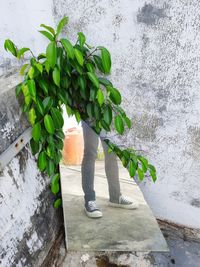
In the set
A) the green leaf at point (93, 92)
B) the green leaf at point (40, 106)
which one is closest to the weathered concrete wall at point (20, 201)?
the green leaf at point (40, 106)

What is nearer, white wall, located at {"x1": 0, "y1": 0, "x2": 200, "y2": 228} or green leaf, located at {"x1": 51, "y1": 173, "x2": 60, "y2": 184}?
white wall, located at {"x1": 0, "y1": 0, "x2": 200, "y2": 228}

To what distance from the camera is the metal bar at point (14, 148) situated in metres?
1.31

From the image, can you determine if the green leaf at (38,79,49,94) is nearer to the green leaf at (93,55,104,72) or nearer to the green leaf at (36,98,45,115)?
the green leaf at (36,98,45,115)

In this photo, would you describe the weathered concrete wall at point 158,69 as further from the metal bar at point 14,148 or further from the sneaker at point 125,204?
the metal bar at point 14,148

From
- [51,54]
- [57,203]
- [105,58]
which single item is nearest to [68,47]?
[51,54]

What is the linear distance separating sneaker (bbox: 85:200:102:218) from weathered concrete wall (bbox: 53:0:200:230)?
18.9 inches

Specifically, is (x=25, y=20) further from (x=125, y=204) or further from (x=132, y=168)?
(x=125, y=204)

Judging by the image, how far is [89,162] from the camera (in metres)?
1.86

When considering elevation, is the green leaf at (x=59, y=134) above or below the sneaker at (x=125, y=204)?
above

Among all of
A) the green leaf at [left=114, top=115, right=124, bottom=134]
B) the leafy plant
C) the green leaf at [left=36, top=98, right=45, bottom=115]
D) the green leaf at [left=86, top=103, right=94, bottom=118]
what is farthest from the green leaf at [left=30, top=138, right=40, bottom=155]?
the green leaf at [left=114, top=115, right=124, bottom=134]

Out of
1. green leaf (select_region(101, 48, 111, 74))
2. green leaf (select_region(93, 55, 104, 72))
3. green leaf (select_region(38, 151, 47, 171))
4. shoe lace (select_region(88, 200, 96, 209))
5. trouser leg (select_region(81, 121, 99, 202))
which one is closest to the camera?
green leaf (select_region(101, 48, 111, 74))

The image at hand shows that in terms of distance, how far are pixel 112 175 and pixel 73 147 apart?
34 centimetres

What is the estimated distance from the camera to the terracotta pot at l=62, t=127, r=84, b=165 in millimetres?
1776

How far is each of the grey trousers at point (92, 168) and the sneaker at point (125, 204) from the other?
0.03 metres
